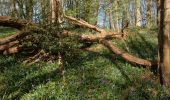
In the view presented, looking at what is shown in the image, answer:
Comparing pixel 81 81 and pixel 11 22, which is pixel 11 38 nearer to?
pixel 11 22

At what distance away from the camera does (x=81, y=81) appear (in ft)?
41.7

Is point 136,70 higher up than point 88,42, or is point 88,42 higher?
point 88,42

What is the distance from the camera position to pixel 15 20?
15.2 m

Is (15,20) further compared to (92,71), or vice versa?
(15,20)

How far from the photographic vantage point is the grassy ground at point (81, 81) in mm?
11516

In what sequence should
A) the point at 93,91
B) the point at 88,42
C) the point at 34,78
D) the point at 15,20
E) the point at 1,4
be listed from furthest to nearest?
1. the point at 1,4
2. the point at 88,42
3. the point at 15,20
4. the point at 34,78
5. the point at 93,91

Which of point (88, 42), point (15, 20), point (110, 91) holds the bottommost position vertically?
point (110, 91)

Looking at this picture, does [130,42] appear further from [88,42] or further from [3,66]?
[3,66]

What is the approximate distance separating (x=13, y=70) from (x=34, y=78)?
5.41 ft

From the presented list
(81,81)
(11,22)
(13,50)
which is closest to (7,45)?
(13,50)

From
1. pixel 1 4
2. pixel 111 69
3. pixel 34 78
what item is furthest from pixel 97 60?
pixel 1 4

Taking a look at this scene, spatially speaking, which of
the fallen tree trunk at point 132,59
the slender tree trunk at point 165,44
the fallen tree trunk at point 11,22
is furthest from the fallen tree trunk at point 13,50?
the slender tree trunk at point 165,44

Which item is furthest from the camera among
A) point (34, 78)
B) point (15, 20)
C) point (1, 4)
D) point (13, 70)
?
point (1, 4)

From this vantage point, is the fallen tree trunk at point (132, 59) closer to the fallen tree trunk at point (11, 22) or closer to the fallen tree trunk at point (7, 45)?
the fallen tree trunk at point (11, 22)
